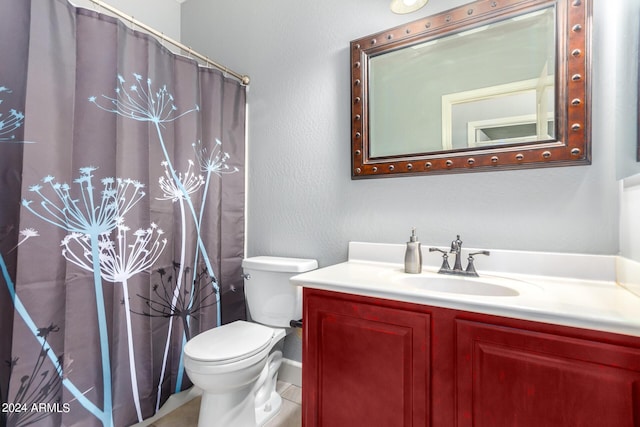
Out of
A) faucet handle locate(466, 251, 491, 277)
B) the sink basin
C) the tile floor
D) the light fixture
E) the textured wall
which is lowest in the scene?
the tile floor

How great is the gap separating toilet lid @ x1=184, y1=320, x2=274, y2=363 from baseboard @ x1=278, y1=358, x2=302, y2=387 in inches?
16.3

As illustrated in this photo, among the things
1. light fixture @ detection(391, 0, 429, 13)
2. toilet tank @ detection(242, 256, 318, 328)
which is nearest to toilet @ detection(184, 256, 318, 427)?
toilet tank @ detection(242, 256, 318, 328)

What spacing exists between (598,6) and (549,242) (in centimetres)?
92

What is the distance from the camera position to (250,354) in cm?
132

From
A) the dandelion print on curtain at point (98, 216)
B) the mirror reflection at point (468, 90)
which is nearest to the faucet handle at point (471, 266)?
the mirror reflection at point (468, 90)

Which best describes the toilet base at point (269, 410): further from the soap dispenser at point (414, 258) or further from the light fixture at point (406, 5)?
the light fixture at point (406, 5)

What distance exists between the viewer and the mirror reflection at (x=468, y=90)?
1.20m

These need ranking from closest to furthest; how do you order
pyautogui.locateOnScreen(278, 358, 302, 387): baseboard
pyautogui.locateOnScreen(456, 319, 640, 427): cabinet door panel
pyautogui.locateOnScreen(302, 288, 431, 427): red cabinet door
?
1. pyautogui.locateOnScreen(456, 319, 640, 427): cabinet door panel
2. pyautogui.locateOnScreen(302, 288, 431, 427): red cabinet door
3. pyautogui.locateOnScreen(278, 358, 302, 387): baseboard

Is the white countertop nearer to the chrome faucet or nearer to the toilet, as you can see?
the chrome faucet

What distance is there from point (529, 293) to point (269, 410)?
1.35m

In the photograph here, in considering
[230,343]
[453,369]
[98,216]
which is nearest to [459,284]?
[453,369]

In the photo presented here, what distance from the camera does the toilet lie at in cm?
126

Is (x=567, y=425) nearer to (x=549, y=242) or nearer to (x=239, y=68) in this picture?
(x=549, y=242)

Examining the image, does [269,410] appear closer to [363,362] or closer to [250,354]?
[250,354]
